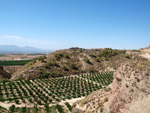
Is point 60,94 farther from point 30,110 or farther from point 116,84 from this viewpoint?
point 116,84

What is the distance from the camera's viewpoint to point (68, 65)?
54.0 metres

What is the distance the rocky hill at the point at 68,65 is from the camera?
44.4 m

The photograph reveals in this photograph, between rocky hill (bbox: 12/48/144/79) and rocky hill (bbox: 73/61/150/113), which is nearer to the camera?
rocky hill (bbox: 73/61/150/113)

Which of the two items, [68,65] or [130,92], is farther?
[68,65]

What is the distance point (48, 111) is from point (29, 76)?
26.2 metres

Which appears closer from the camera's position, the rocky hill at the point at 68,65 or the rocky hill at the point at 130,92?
the rocky hill at the point at 130,92

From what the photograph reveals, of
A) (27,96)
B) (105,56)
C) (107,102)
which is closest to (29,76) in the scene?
(27,96)

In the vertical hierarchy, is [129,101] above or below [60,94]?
above

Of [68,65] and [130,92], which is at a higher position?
[130,92]

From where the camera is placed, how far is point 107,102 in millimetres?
13414

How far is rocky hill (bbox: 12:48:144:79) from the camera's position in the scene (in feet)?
146

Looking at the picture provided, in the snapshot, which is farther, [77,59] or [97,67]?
[77,59]

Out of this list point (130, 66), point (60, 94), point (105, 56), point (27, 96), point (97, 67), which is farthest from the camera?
point (105, 56)

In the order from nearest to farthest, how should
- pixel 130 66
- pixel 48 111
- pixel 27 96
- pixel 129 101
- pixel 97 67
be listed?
pixel 129 101 < pixel 130 66 < pixel 48 111 < pixel 27 96 < pixel 97 67
